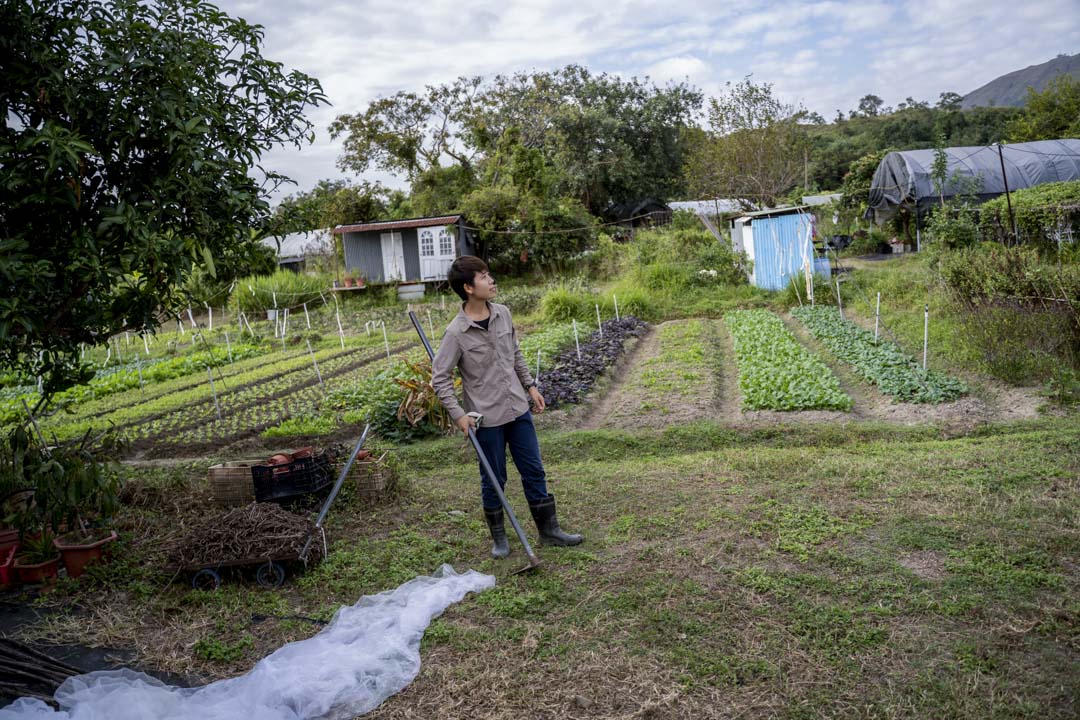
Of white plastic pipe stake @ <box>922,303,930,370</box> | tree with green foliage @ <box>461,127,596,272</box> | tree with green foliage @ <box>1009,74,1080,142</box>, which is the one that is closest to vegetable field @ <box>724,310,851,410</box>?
white plastic pipe stake @ <box>922,303,930,370</box>

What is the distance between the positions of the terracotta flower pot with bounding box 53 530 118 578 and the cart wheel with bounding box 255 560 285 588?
1.34m

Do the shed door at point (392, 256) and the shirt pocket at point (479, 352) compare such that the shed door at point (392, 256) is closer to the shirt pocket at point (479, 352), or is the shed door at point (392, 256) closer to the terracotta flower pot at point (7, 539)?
the terracotta flower pot at point (7, 539)

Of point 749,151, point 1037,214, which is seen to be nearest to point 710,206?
point 749,151

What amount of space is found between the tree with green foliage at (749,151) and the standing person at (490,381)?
3004cm

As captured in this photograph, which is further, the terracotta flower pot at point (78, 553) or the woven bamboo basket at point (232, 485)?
the woven bamboo basket at point (232, 485)

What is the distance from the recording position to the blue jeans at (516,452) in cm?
480

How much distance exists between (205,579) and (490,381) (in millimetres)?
2155

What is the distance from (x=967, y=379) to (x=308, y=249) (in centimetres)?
3106

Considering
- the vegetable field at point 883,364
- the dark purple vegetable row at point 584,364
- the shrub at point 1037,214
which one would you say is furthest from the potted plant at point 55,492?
the shrub at point 1037,214

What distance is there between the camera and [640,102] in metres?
39.0

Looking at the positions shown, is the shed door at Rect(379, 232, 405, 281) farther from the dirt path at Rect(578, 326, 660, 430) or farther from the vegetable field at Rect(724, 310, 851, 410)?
the vegetable field at Rect(724, 310, 851, 410)

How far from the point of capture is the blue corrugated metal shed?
18036mm

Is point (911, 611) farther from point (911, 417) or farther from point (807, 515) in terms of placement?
point (911, 417)

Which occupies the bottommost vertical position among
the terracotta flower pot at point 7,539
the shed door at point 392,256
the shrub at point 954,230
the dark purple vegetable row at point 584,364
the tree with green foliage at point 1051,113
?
the terracotta flower pot at point 7,539
